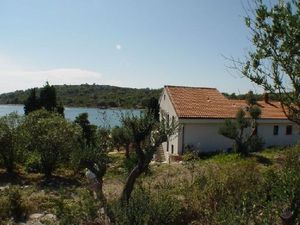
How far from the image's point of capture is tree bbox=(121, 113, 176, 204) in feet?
30.5

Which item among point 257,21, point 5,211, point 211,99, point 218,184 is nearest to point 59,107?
point 211,99

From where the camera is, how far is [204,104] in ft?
114

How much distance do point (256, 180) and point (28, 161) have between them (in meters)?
12.8

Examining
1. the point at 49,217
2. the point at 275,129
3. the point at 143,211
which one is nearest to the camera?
the point at 143,211

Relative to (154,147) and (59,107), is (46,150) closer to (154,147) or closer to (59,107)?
(154,147)

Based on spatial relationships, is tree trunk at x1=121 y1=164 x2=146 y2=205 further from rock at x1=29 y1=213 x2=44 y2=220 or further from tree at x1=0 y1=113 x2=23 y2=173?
tree at x1=0 y1=113 x2=23 y2=173

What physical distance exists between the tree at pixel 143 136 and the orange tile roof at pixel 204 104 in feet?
70.3

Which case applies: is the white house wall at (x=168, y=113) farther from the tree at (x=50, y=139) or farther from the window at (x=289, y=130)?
the tree at (x=50, y=139)

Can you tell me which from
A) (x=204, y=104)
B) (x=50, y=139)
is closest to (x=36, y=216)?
(x=50, y=139)

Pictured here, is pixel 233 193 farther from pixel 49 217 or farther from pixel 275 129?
pixel 275 129

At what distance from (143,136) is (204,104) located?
1011 inches

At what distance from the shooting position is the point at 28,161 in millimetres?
20312

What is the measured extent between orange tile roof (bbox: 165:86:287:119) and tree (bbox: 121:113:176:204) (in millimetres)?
21427

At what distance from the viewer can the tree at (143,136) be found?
30.5 ft
